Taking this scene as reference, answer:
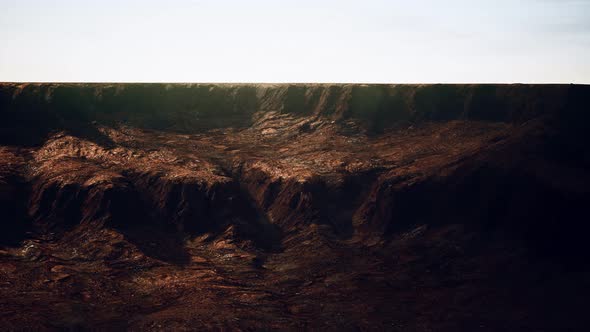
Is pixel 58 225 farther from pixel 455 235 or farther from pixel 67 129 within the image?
pixel 455 235

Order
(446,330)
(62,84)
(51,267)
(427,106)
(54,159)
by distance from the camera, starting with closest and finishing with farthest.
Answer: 1. (446,330)
2. (51,267)
3. (54,159)
4. (427,106)
5. (62,84)

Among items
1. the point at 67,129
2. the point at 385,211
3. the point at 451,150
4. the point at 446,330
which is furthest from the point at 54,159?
the point at 446,330

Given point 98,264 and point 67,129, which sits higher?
point 67,129

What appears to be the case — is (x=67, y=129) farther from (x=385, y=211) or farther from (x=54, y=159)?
(x=385, y=211)

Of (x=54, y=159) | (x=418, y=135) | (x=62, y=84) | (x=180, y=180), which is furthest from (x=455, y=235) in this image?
(x=62, y=84)

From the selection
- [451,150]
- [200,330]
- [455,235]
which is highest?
[451,150]

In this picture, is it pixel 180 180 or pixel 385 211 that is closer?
pixel 385 211

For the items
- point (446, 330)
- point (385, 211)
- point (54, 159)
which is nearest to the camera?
point (446, 330)
